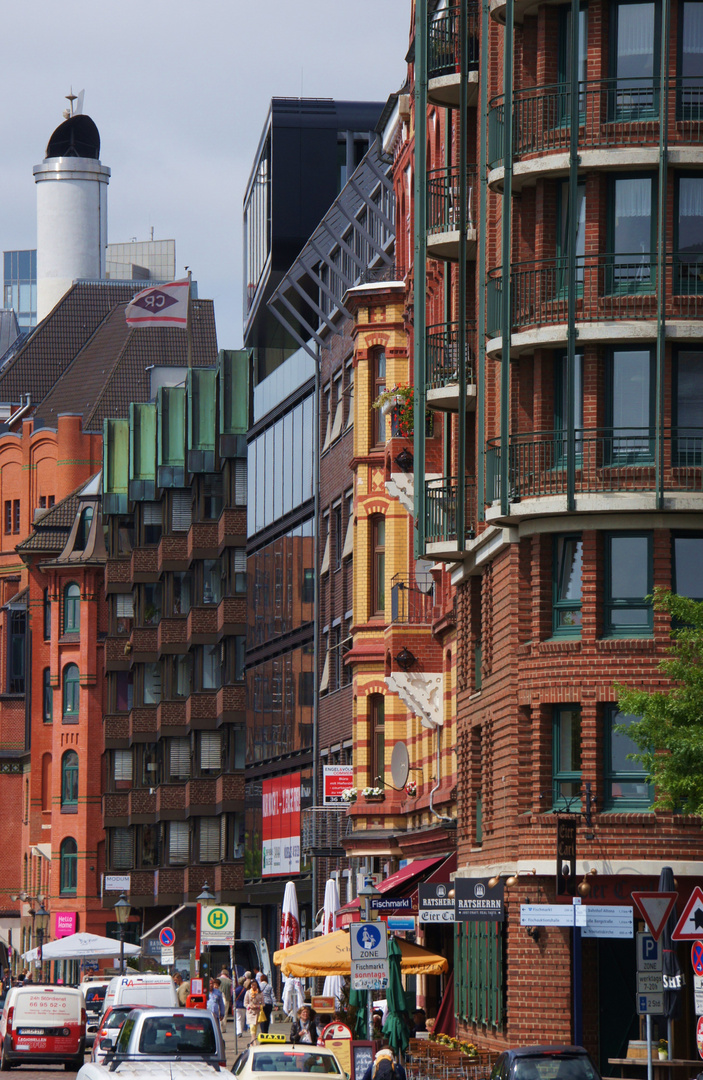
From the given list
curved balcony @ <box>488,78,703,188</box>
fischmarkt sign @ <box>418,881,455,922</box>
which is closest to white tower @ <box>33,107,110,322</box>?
fischmarkt sign @ <box>418,881,455,922</box>

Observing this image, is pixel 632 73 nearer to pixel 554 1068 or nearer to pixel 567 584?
pixel 567 584

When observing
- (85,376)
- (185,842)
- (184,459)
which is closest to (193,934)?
(185,842)

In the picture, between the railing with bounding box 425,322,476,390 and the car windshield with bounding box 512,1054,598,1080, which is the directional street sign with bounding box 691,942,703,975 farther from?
the railing with bounding box 425,322,476,390

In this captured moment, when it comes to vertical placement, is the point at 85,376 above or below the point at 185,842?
above

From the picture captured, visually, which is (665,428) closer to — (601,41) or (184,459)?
(601,41)

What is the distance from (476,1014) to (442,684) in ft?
31.8

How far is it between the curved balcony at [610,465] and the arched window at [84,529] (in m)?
69.3

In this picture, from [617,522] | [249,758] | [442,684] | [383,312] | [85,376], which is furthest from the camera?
[85,376]

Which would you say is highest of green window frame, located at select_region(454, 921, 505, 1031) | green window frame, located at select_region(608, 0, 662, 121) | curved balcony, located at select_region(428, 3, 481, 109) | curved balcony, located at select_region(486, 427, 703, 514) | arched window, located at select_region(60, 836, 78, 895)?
curved balcony, located at select_region(428, 3, 481, 109)

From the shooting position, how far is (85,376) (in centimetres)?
11962

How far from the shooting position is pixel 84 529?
10212 cm

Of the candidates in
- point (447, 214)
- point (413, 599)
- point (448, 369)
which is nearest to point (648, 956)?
point (448, 369)

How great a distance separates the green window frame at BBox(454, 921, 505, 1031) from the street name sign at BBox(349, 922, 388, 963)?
7.76 metres

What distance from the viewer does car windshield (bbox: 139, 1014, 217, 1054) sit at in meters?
27.3
